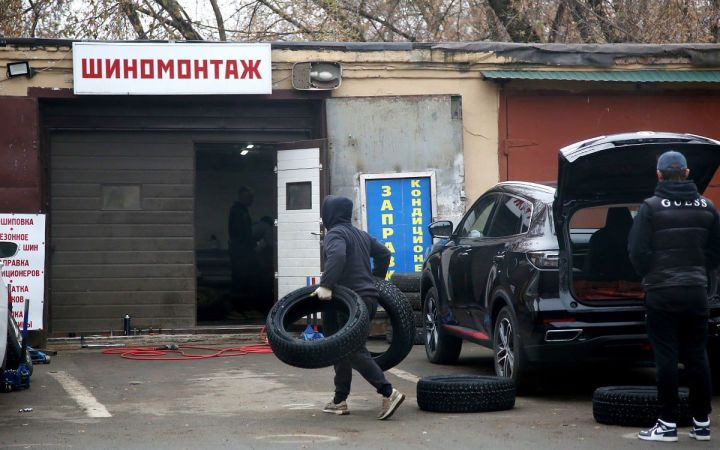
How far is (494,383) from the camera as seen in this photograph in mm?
8141

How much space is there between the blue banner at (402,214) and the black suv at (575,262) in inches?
186

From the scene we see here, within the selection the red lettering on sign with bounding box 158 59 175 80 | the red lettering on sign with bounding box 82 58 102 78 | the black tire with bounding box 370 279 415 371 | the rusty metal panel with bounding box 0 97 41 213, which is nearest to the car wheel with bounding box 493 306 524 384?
the black tire with bounding box 370 279 415 371

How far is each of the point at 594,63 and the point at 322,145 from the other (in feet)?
12.3

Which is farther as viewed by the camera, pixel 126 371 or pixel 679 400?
pixel 126 371

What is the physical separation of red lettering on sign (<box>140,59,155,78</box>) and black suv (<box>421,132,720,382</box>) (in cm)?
584

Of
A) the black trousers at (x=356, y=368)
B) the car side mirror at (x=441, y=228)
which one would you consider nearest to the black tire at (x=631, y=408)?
the black trousers at (x=356, y=368)

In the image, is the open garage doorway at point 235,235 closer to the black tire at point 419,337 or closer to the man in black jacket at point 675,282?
the black tire at point 419,337

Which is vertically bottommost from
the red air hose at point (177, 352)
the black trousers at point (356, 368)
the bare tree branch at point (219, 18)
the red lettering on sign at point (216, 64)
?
the red air hose at point (177, 352)

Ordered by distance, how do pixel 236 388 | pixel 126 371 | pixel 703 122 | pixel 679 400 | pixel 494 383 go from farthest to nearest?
pixel 703 122 → pixel 126 371 → pixel 236 388 → pixel 494 383 → pixel 679 400

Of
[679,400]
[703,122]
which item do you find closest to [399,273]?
[703,122]

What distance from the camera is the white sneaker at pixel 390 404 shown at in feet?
25.8

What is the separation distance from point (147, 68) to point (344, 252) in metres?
6.75

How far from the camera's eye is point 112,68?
1394cm

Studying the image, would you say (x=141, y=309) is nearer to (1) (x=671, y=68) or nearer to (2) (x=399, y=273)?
(2) (x=399, y=273)
